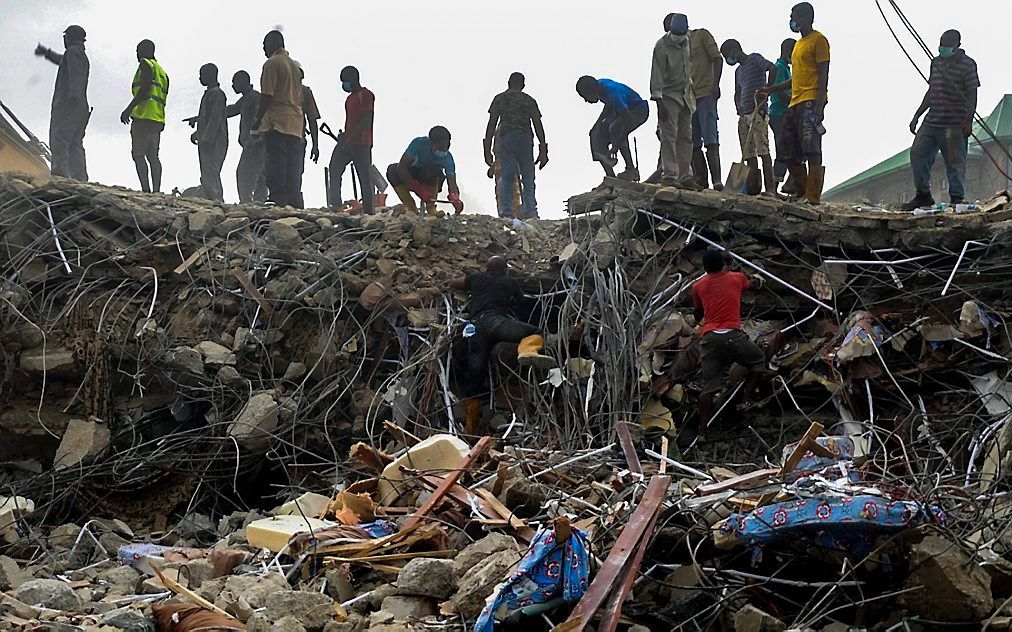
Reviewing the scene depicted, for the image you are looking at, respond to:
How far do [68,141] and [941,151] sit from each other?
8.53 metres

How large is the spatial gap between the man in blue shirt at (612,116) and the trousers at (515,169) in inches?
31.8

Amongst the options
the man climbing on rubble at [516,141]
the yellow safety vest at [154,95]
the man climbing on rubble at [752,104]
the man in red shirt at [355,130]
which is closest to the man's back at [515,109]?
the man climbing on rubble at [516,141]

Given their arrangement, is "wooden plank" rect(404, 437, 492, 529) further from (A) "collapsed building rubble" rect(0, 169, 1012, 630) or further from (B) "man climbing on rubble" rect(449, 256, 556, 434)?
(B) "man climbing on rubble" rect(449, 256, 556, 434)

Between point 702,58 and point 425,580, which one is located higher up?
point 702,58

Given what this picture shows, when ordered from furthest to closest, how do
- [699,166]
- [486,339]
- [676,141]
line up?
[699,166], [676,141], [486,339]

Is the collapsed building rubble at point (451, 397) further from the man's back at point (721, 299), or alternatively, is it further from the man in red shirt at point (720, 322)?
the man's back at point (721, 299)

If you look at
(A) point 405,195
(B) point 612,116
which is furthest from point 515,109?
(A) point 405,195

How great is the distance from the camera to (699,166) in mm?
10836

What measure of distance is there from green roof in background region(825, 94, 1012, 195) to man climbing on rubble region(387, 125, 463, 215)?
866 centimetres

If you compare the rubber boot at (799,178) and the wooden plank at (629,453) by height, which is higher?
the rubber boot at (799,178)

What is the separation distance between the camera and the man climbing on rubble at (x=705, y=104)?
407 inches

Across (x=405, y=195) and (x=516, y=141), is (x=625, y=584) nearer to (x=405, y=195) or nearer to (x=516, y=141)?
(x=516, y=141)

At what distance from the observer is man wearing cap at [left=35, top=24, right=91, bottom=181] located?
10383 mm

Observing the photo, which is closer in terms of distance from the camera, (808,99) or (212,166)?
(808,99)
